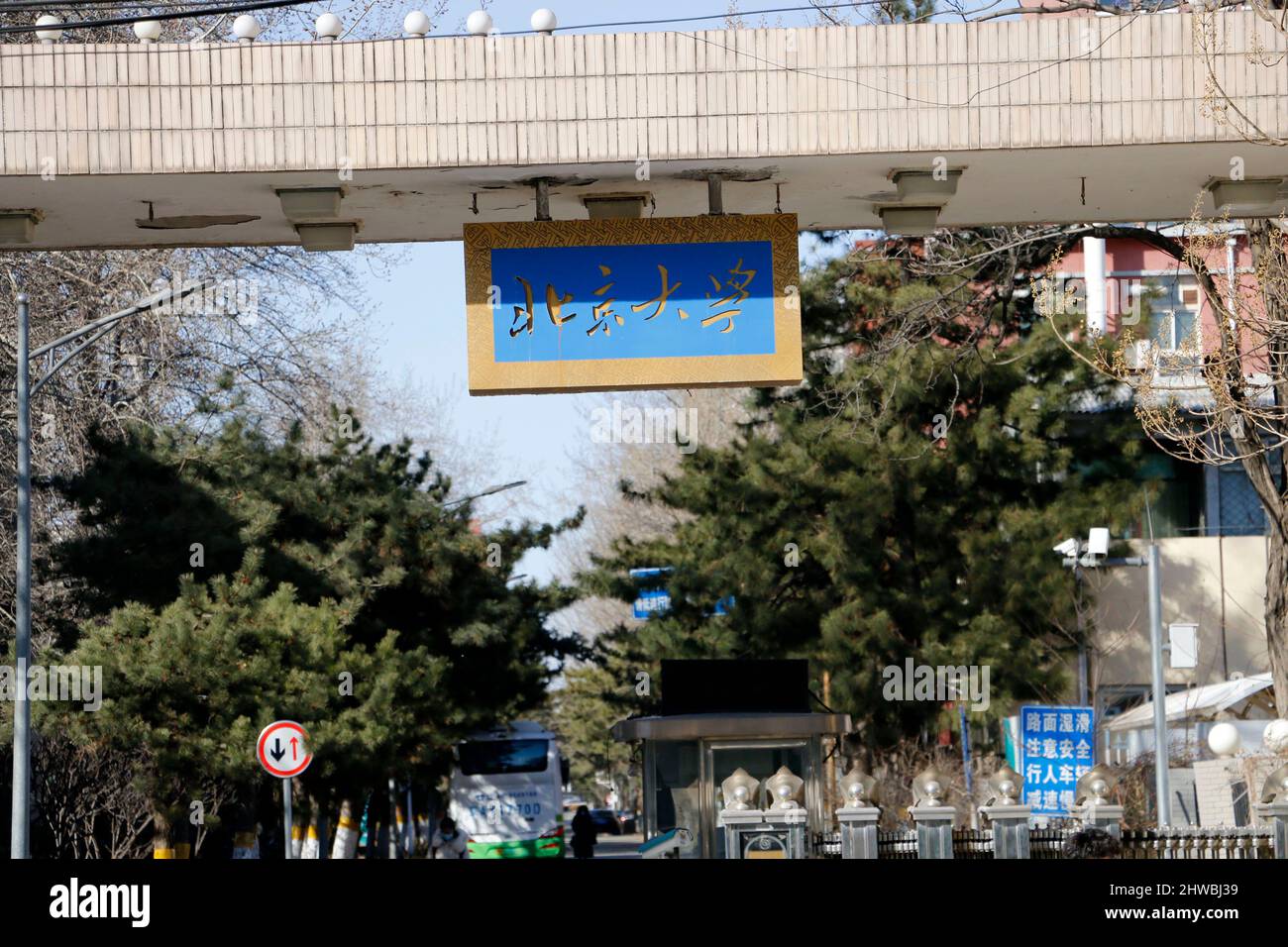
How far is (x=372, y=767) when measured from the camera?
2562 centimetres

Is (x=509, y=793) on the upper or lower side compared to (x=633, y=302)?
lower

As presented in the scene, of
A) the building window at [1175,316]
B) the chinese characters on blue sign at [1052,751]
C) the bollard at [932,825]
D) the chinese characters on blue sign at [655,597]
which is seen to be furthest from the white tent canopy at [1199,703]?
the bollard at [932,825]

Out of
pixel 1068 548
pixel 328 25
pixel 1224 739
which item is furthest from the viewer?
pixel 1068 548

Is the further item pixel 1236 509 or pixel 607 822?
pixel 607 822

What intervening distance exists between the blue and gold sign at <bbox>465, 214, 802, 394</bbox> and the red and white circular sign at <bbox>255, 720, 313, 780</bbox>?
9.89 metres

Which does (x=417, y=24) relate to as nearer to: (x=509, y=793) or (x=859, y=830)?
(x=859, y=830)

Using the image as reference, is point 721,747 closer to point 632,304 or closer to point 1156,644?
point 1156,644

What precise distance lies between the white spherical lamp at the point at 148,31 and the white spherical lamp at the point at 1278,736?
10903 millimetres

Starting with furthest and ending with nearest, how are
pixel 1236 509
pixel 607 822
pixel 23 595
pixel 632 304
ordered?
pixel 607 822
pixel 1236 509
pixel 23 595
pixel 632 304

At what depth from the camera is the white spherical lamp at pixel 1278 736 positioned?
15.0 meters

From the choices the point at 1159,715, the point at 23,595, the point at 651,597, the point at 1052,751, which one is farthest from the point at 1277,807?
the point at 651,597

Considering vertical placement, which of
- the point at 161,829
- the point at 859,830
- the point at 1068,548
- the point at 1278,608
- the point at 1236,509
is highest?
the point at 1236,509

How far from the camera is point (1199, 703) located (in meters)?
25.3

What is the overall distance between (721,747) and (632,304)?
1049 cm
